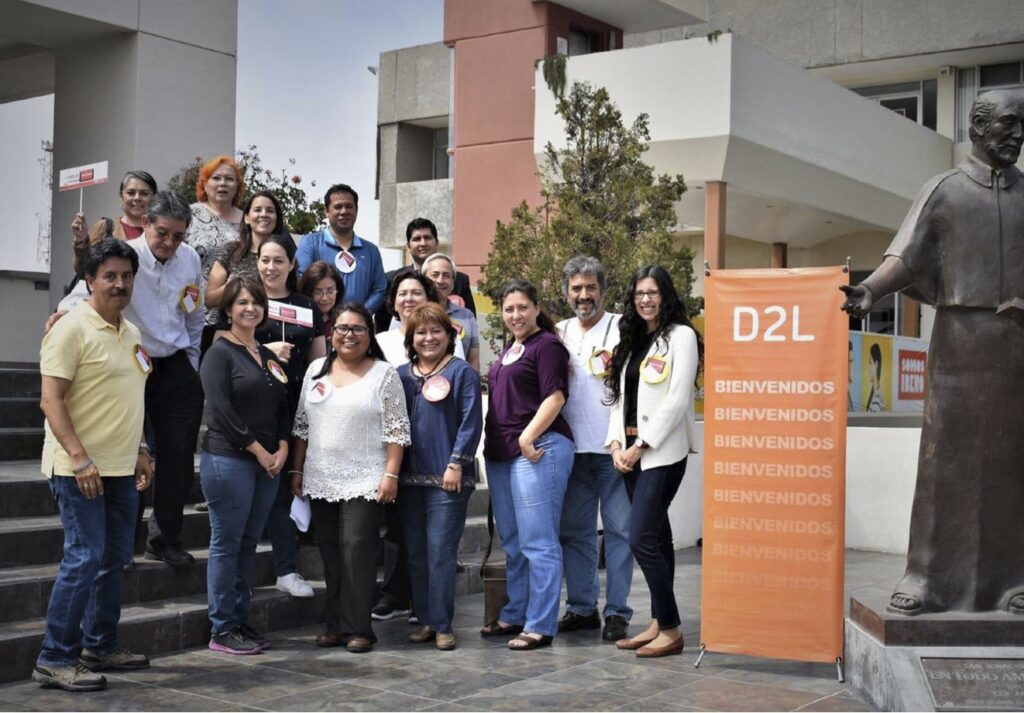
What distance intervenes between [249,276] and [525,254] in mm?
5248

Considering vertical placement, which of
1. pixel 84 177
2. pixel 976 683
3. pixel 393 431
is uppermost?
pixel 84 177

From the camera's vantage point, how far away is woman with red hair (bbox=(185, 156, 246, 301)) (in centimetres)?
676

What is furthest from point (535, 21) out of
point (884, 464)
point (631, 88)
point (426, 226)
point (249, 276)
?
point (249, 276)

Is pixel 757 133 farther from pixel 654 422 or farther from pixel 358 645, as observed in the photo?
pixel 358 645

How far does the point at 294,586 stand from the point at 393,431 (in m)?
1.19

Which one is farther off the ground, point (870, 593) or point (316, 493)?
point (316, 493)

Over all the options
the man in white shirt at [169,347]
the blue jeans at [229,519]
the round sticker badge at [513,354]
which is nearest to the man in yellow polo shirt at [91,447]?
the blue jeans at [229,519]

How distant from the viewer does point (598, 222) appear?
10.9m

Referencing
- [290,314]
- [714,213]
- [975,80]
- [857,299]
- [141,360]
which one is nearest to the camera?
[857,299]

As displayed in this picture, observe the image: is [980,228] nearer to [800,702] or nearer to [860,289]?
[860,289]

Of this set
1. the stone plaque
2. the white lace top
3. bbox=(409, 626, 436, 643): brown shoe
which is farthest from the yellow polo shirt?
the stone plaque

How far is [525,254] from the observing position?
11.1m

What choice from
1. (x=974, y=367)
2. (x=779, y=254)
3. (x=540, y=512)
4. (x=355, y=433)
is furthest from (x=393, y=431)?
(x=779, y=254)

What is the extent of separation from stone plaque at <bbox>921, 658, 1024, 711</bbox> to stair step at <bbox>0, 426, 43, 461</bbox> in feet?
18.6
